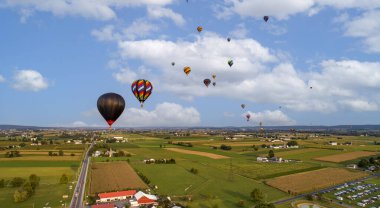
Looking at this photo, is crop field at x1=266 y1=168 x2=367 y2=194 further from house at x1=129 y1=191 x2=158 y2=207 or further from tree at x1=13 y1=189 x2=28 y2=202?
tree at x1=13 y1=189 x2=28 y2=202

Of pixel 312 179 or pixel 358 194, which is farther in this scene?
pixel 312 179

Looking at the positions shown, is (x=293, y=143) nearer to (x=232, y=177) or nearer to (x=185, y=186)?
(x=232, y=177)

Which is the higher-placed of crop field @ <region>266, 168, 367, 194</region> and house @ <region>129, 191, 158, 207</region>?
crop field @ <region>266, 168, 367, 194</region>

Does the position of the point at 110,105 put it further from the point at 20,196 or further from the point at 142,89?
the point at 20,196

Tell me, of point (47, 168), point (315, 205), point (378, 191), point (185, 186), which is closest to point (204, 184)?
point (185, 186)

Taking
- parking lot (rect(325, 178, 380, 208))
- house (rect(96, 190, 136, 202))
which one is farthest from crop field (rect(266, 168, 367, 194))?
house (rect(96, 190, 136, 202))

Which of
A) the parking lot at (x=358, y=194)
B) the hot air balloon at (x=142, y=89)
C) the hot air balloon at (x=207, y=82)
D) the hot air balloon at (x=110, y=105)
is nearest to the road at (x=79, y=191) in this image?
the hot air balloon at (x=110, y=105)

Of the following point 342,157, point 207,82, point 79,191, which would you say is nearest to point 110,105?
point 79,191
